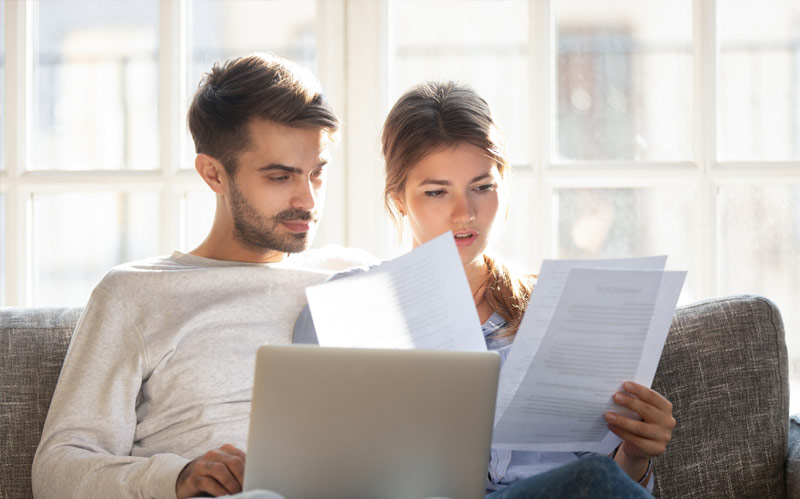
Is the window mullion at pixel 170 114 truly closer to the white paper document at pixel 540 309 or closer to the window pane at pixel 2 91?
the window pane at pixel 2 91

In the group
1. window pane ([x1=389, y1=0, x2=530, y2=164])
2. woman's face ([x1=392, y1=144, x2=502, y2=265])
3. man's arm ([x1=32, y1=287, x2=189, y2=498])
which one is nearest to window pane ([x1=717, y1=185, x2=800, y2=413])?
window pane ([x1=389, y1=0, x2=530, y2=164])

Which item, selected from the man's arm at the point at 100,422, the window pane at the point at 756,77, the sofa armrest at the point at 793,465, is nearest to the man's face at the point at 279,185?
the man's arm at the point at 100,422

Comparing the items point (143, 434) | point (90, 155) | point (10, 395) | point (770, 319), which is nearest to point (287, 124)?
point (143, 434)

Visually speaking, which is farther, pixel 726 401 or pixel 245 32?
pixel 245 32

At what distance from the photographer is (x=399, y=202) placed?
1707mm

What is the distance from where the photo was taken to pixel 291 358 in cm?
101

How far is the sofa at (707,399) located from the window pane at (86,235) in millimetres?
Answer: 564

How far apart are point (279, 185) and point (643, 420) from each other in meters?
0.79

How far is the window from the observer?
7.05ft

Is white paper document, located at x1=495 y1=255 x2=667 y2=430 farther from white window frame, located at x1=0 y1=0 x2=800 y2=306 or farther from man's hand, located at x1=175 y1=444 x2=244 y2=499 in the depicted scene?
white window frame, located at x1=0 y1=0 x2=800 y2=306

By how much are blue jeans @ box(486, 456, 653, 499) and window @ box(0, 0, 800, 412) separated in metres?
1.22

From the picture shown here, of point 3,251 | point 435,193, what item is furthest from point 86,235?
point 435,193

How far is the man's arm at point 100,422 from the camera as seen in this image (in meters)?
1.33

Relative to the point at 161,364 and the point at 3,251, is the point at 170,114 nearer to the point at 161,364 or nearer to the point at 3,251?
the point at 3,251
